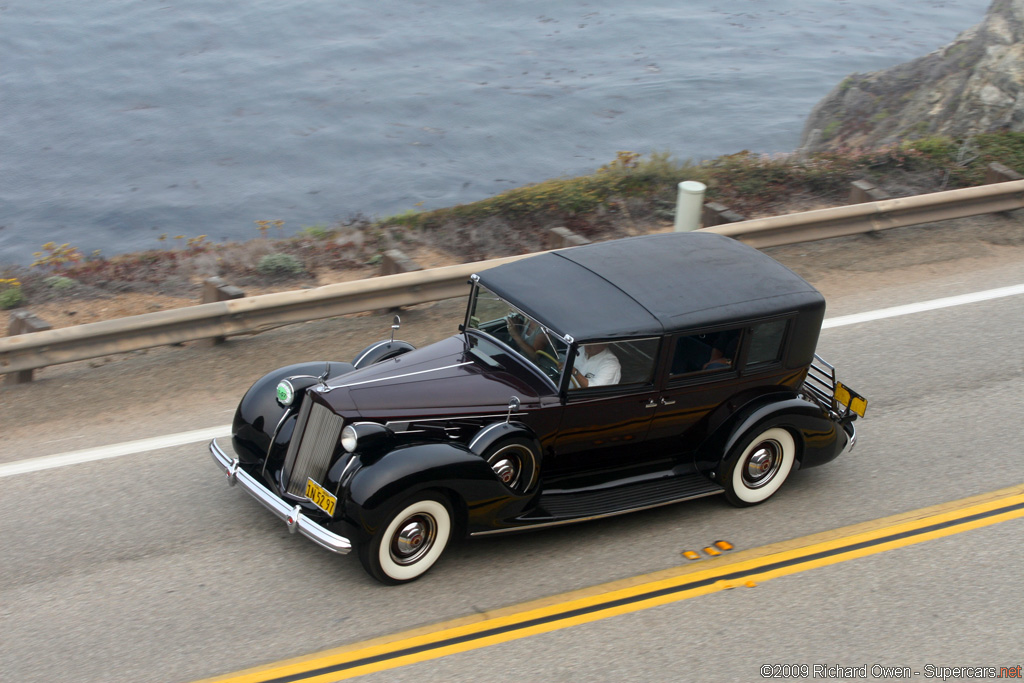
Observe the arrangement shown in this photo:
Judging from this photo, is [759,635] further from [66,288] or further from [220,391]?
[66,288]

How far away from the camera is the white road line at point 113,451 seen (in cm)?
692

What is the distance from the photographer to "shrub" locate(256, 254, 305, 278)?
32.7 feet

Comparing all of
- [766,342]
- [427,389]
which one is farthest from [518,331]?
[766,342]

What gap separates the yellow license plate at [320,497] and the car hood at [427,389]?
0.48 metres

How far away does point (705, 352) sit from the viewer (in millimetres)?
6453

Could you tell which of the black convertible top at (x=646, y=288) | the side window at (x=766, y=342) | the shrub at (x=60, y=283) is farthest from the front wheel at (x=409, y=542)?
the shrub at (x=60, y=283)

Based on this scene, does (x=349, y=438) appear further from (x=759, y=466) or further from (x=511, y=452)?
(x=759, y=466)

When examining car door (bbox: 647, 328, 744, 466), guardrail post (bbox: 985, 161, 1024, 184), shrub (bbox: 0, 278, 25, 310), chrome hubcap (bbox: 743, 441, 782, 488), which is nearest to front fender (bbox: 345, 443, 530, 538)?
car door (bbox: 647, 328, 744, 466)

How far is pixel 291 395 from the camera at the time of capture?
20.8ft

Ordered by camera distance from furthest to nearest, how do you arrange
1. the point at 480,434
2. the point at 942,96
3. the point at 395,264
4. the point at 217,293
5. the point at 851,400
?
the point at 942,96, the point at 395,264, the point at 217,293, the point at 851,400, the point at 480,434

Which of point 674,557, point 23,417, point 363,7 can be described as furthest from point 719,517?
point 363,7

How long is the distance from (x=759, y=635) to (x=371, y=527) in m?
2.31

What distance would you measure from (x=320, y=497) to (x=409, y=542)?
0.60 meters

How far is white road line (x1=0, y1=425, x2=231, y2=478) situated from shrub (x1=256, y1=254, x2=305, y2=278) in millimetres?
2849
